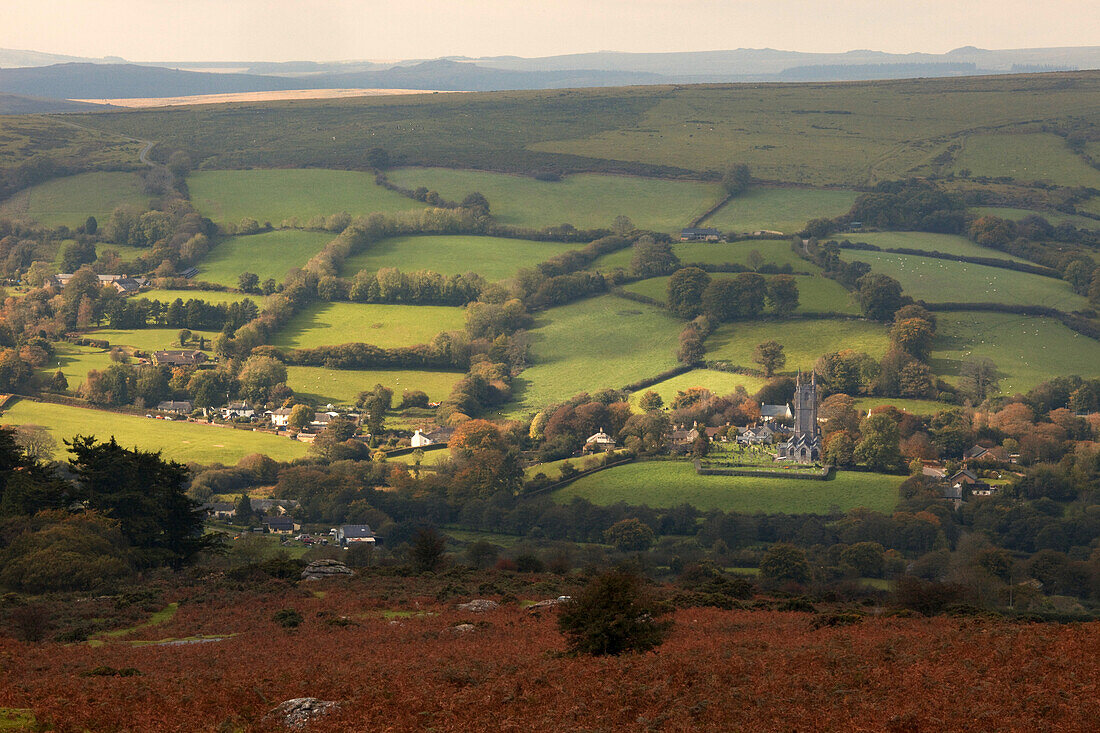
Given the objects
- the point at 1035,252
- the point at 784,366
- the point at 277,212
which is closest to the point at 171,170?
the point at 277,212

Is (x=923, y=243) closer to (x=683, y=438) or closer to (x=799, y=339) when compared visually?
(x=799, y=339)

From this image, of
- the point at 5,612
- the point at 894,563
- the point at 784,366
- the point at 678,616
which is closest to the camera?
the point at 5,612

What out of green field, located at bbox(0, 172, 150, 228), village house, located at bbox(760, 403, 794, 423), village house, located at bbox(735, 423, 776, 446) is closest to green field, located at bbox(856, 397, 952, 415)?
village house, located at bbox(760, 403, 794, 423)

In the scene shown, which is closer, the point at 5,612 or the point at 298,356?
the point at 5,612

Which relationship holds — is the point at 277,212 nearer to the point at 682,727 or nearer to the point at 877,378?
the point at 877,378

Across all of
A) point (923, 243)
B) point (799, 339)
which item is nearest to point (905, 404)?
point (799, 339)

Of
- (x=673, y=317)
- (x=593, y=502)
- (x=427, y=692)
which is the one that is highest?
(x=427, y=692)

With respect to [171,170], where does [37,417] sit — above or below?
below

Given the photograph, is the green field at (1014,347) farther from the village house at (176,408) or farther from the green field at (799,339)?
the village house at (176,408)
